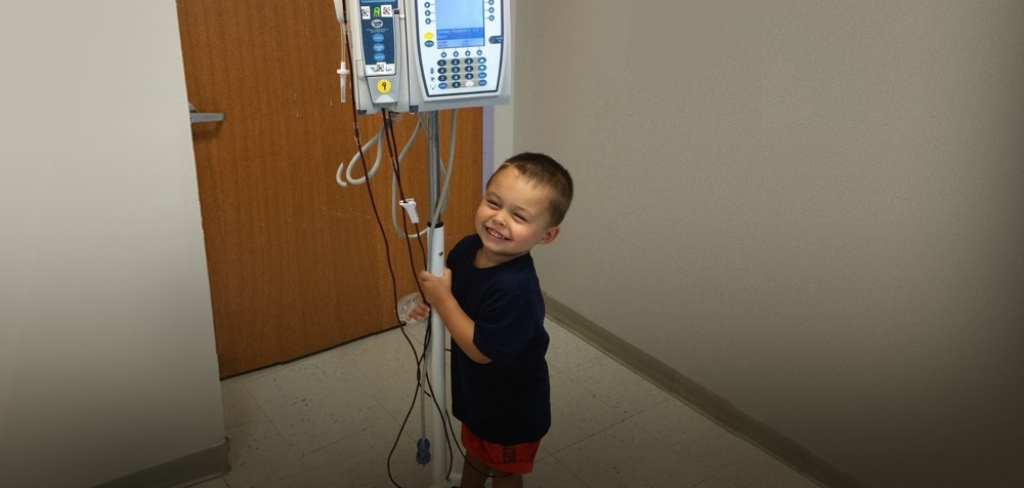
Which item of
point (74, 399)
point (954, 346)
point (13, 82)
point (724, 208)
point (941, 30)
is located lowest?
point (74, 399)

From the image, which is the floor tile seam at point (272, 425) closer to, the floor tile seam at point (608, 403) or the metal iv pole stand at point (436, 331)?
the metal iv pole stand at point (436, 331)

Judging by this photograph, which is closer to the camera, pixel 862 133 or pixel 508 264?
pixel 508 264

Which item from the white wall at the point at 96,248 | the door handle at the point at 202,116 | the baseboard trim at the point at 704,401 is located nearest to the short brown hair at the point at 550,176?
the white wall at the point at 96,248

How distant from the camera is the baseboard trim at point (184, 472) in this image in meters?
1.89

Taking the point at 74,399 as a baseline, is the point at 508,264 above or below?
above

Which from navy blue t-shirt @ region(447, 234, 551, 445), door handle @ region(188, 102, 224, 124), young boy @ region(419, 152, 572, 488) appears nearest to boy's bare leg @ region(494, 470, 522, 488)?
young boy @ region(419, 152, 572, 488)

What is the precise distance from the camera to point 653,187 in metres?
2.35

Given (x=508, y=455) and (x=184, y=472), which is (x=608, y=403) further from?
(x=184, y=472)

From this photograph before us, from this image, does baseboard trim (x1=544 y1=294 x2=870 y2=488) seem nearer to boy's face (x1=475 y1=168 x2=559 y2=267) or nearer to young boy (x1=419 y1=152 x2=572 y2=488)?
young boy (x1=419 y1=152 x2=572 y2=488)

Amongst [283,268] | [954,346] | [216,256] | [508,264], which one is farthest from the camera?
[283,268]

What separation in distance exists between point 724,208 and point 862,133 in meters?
0.45

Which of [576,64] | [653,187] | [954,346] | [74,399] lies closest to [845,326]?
Answer: [954,346]

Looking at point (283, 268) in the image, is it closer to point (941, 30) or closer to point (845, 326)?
point (845, 326)

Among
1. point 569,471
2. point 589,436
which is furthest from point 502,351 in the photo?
point 589,436
